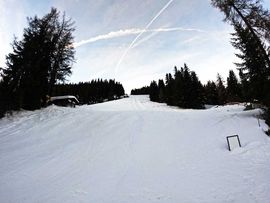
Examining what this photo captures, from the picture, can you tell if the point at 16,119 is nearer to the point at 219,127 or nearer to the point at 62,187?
the point at 62,187

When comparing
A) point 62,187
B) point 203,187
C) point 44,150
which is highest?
point 44,150

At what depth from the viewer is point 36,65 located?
21641mm

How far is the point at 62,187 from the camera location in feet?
24.1

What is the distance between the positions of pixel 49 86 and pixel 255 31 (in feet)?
69.9

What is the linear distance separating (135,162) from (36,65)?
17122 mm

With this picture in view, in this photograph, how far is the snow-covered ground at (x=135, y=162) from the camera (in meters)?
6.68

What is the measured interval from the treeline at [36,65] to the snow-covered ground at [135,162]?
14.1 ft

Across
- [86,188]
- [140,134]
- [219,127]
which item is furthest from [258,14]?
[86,188]

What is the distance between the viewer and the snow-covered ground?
668 centimetres

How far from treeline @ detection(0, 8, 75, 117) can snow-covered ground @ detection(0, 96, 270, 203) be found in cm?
429

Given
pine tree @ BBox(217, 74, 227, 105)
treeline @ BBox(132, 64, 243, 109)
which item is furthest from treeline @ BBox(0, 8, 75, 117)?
pine tree @ BBox(217, 74, 227, 105)

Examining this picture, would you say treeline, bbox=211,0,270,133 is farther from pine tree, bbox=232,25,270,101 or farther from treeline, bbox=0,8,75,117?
treeline, bbox=0,8,75,117

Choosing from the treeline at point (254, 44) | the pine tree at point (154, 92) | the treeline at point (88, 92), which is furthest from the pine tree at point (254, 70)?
the treeline at point (88, 92)

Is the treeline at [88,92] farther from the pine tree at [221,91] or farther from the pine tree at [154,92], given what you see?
the pine tree at [221,91]
